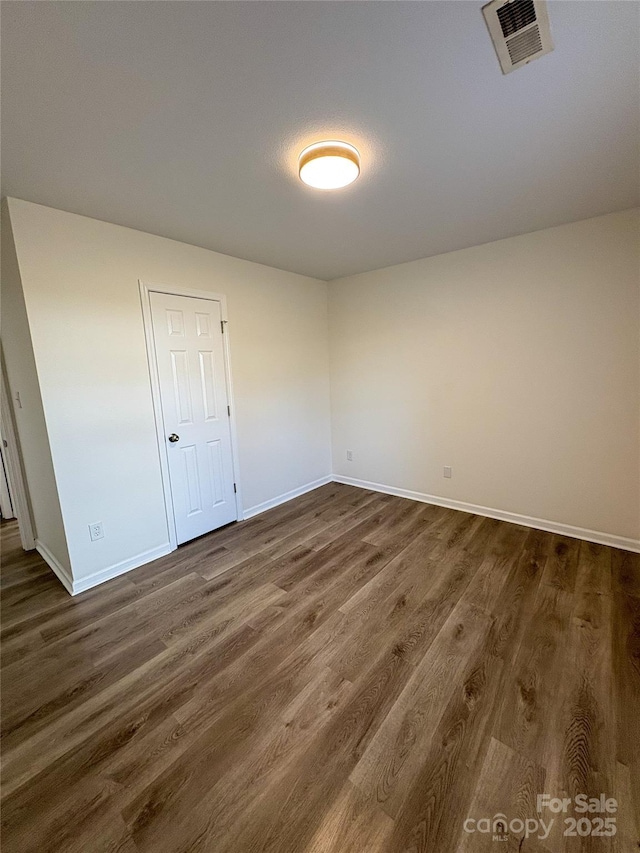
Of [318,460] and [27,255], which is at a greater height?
[27,255]

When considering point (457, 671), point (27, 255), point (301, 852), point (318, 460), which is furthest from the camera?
point (318, 460)

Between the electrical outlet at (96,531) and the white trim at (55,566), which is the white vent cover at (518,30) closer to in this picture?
the electrical outlet at (96,531)

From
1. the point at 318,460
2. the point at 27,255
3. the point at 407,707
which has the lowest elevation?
the point at 407,707

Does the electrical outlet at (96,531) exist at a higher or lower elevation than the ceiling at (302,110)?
lower

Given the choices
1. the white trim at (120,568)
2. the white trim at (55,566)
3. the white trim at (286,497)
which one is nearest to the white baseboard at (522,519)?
the white trim at (286,497)

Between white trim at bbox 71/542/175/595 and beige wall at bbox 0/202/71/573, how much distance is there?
0.47ft

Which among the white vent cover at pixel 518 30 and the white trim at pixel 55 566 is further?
the white trim at pixel 55 566

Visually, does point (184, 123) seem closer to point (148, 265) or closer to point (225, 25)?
point (225, 25)

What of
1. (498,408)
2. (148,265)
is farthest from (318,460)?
(148,265)

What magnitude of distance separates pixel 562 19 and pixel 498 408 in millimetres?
2464

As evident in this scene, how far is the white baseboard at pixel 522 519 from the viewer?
2594 millimetres

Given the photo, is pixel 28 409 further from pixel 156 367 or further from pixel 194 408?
pixel 194 408

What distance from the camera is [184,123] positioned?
4.62ft

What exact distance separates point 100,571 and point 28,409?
1.29 meters
